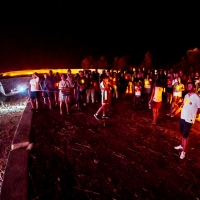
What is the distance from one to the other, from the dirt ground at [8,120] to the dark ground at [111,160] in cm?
99

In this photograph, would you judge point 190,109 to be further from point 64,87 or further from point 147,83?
point 147,83

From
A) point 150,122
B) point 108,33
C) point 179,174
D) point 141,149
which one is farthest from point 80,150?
point 108,33

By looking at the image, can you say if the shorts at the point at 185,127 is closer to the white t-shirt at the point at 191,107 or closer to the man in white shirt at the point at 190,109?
the man in white shirt at the point at 190,109

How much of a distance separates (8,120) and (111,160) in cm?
695

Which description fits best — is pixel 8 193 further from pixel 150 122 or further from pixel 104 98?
pixel 150 122

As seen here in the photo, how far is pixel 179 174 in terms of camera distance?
5.49 metres

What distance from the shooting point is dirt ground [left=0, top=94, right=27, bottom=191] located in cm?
713

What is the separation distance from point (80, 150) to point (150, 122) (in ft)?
12.9

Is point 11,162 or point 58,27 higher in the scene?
point 58,27

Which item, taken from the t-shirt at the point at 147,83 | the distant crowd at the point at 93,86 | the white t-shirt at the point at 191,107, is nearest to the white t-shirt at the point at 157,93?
the distant crowd at the point at 93,86

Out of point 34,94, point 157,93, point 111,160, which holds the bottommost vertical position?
point 111,160

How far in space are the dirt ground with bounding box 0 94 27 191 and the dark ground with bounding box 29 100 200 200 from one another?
3.26 feet

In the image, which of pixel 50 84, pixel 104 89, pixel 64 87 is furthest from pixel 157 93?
pixel 50 84

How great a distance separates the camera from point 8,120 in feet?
35.5
